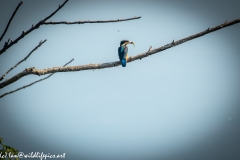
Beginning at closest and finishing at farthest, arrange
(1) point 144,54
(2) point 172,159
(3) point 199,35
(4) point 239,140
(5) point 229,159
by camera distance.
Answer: (3) point 199,35, (1) point 144,54, (5) point 229,159, (2) point 172,159, (4) point 239,140

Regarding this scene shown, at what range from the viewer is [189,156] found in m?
163

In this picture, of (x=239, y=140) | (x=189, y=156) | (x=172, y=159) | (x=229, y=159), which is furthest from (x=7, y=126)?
(x=239, y=140)

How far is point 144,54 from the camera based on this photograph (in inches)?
97.7

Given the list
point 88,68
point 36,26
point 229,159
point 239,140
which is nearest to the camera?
point 36,26

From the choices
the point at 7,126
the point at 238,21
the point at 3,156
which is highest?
the point at 7,126

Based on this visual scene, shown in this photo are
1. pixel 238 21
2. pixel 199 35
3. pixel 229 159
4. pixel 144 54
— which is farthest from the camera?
pixel 229 159

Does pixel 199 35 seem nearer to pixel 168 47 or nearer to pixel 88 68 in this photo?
pixel 168 47

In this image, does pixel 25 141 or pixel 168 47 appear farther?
pixel 25 141

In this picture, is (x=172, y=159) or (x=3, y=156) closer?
(x=3, y=156)

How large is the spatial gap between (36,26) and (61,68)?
2.56 ft

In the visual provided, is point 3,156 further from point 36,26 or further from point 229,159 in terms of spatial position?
point 229,159

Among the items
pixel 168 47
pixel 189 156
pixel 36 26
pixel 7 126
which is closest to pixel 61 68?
pixel 36 26

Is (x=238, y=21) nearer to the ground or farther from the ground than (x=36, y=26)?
farther from the ground

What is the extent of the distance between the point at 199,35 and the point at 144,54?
0.58 m
